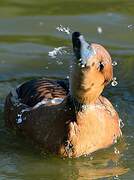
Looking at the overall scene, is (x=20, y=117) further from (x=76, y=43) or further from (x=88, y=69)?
(x=76, y=43)

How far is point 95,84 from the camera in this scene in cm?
605

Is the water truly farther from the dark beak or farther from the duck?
the dark beak

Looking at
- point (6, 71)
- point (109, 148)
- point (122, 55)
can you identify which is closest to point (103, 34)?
point (122, 55)

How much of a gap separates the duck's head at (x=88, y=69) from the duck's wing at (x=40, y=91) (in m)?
0.86

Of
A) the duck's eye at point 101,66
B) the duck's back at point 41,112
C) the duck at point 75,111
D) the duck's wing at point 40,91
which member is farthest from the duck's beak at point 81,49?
the duck's wing at point 40,91

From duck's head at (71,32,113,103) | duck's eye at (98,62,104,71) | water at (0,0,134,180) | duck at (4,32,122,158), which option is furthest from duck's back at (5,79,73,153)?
duck's eye at (98,62,104,71)

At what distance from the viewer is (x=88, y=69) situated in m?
5.88

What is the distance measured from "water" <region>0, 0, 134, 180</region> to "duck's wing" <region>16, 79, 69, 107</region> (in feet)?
1.22

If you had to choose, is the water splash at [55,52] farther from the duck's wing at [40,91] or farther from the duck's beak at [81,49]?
the duck's beak at [81,49]

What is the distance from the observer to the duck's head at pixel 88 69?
5723 millimetres

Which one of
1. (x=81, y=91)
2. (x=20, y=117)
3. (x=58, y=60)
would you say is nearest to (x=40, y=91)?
(x=20, y=117)

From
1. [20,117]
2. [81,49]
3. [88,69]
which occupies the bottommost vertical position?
[20,117]

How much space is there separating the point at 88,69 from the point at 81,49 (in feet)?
0.78

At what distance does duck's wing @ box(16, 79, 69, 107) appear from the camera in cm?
704
